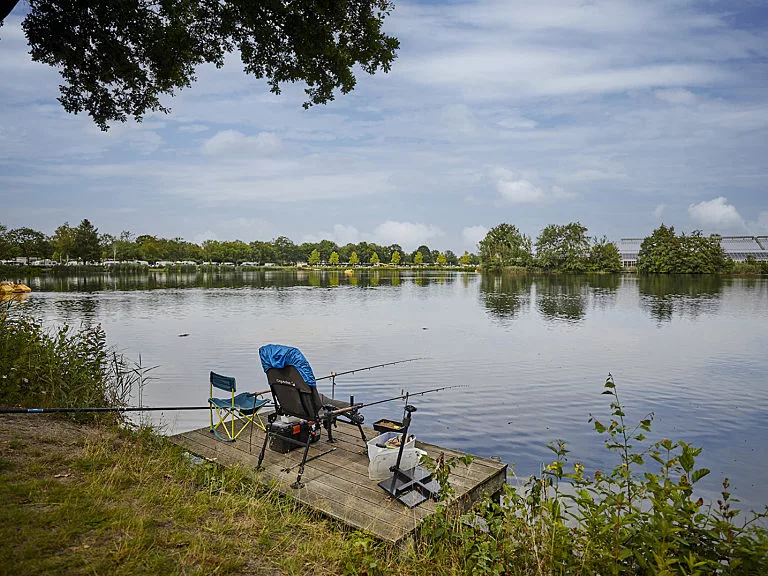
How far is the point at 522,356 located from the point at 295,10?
41.6 ft

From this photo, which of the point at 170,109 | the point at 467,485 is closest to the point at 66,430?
the point at 467,485

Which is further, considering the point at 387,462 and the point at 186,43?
the point at 186,43

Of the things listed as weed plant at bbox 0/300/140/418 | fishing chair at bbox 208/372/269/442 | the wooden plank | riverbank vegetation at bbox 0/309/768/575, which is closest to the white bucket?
the wooden plank

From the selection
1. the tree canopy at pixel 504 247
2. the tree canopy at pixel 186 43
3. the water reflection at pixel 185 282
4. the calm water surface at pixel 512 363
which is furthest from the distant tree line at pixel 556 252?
the tree canopy at pixel 186 43

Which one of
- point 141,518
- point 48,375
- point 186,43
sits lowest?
→ point 141,518

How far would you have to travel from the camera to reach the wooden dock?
4906 mm

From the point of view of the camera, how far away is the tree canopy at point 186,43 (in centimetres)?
726

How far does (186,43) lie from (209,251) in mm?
154277

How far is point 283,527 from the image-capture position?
4539 mm

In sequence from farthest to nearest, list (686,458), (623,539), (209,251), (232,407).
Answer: (209,251)
(232,407)
(623,539)
(686,458)

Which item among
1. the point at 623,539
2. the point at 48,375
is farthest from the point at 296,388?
the point at 48,375

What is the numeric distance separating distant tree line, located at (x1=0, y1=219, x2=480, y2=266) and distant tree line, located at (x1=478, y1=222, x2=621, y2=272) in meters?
67.1

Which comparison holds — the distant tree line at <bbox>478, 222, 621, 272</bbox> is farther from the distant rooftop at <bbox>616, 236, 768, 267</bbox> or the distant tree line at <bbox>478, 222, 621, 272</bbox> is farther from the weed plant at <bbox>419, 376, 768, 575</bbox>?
the weed plant at <bbox>419, 376, 768, 575</bbox>

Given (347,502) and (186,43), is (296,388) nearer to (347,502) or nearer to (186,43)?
(347,502)
